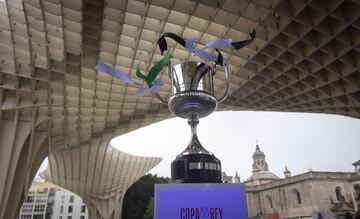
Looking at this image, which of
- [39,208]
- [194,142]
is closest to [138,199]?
[39,208]

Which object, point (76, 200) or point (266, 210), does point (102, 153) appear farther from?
point (76, 200)

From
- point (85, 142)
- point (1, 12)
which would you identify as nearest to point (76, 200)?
point (85, 142)

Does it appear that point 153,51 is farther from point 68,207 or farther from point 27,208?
point 27,208

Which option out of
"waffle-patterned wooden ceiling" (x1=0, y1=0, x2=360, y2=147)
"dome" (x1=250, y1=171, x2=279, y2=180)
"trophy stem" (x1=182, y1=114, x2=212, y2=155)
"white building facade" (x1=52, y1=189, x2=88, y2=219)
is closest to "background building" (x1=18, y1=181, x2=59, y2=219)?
"white building facade" (x1=52, y1=189, x2=88, y2=219)

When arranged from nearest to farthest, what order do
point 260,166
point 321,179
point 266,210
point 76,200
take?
1. point 321,179
2. point 266,210
3. point 76,200
4. point 260,166

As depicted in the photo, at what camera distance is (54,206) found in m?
87.1

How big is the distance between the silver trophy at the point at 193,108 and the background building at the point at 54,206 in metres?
88.0

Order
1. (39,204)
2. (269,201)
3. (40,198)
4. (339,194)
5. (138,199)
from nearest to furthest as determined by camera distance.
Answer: (138,199)
(339,194)
(269,201)
(39,204)
(40,198)

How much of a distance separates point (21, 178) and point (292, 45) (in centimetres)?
2229

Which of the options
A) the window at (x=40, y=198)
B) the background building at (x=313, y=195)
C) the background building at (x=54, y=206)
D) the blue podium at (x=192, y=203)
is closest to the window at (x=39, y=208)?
the background building at (x=54, y=206)

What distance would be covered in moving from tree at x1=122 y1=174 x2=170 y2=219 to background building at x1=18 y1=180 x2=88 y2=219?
32172 mm

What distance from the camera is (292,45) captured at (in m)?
16.8

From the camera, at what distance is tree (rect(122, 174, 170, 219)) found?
56.9 meters

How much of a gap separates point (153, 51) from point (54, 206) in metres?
82.2
